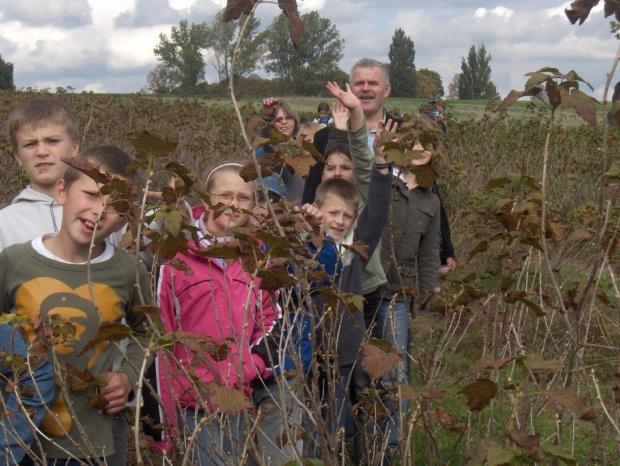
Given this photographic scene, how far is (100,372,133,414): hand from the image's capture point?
229cm

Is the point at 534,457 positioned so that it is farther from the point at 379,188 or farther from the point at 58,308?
the point at 379,188

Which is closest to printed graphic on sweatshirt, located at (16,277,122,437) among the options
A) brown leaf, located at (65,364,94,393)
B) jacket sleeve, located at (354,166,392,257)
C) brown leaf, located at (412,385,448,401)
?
brown leaf, located at (65,364,94,393)

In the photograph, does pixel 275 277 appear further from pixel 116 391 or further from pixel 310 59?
pixel 310 59

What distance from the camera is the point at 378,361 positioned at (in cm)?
169

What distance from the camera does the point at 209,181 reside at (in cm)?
312

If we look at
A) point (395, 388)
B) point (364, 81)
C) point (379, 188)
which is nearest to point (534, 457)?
point (395, 388)

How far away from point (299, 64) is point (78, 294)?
68.0 m

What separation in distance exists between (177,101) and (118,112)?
0.76 m

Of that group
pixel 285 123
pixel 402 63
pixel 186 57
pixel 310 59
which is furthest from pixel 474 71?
pixel 285 123

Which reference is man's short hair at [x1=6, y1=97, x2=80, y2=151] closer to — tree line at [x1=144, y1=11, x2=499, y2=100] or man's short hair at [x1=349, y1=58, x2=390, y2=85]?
man's short hair at [x1=349, y1=58, x2=390, y2=85]

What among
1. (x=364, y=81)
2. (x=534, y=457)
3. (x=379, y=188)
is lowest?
(x=534, y=457)

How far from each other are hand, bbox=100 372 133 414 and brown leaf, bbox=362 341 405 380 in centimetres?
92

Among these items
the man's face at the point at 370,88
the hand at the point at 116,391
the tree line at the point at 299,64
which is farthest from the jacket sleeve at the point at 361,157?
the tree line at the point at 299,64

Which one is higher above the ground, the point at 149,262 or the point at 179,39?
the point at 179,39
